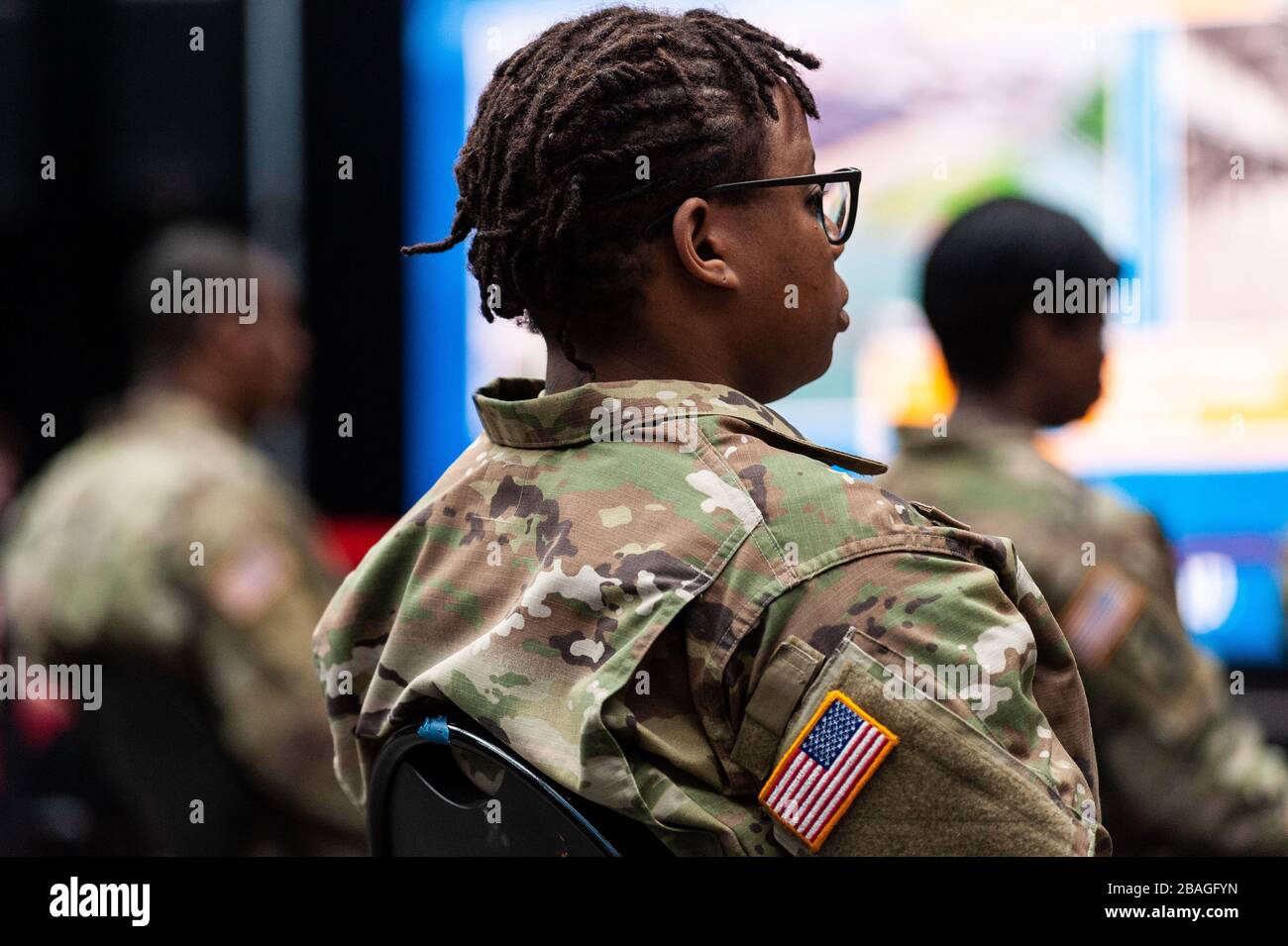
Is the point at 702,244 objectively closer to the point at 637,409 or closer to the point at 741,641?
the point at 637,409

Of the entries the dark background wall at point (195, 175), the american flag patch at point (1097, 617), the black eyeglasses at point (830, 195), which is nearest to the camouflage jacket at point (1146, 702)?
the american flag patch at point (1097, 617)

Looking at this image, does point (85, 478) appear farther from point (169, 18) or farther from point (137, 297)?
point (169, 18)

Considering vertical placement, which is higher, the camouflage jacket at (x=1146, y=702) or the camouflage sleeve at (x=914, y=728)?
the camouflage sleeve at (x=914, y=728)

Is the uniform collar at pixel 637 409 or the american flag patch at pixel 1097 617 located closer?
the uniform collar at pixel 637 409

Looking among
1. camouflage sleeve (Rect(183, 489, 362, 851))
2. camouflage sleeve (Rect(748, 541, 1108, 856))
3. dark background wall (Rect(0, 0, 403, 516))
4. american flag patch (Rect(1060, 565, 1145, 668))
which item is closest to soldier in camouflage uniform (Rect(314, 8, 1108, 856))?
camouflage sleeve (Rect(748, 541, 1108, 856))

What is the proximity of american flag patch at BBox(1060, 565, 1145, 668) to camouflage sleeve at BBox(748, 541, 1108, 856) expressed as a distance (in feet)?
3.61

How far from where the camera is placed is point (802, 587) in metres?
1.13

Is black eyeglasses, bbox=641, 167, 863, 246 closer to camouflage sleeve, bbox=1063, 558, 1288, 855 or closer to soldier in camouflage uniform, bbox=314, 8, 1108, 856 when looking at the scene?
soldier in camouflage uniform, bbox=314, 8, 1108, 856

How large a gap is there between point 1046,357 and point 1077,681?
4.27 feet

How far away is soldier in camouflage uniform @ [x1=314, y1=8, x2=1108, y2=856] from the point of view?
43.5 inches

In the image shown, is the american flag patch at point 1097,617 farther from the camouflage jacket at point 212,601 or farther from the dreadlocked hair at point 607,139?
the camouflage jacket at point 212,601

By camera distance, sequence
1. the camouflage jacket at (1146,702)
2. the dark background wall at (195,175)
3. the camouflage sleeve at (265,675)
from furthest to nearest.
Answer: the dark background wall at (195,175) < the camouflage sleeve at (265,675) < the camouflage jacket at (1146,702)

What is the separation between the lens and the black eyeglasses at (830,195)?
128 centimetres

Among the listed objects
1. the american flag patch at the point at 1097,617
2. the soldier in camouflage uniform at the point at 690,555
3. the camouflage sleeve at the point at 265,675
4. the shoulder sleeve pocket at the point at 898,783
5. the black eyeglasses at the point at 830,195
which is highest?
the black eyeglasses at the point at 830,195
